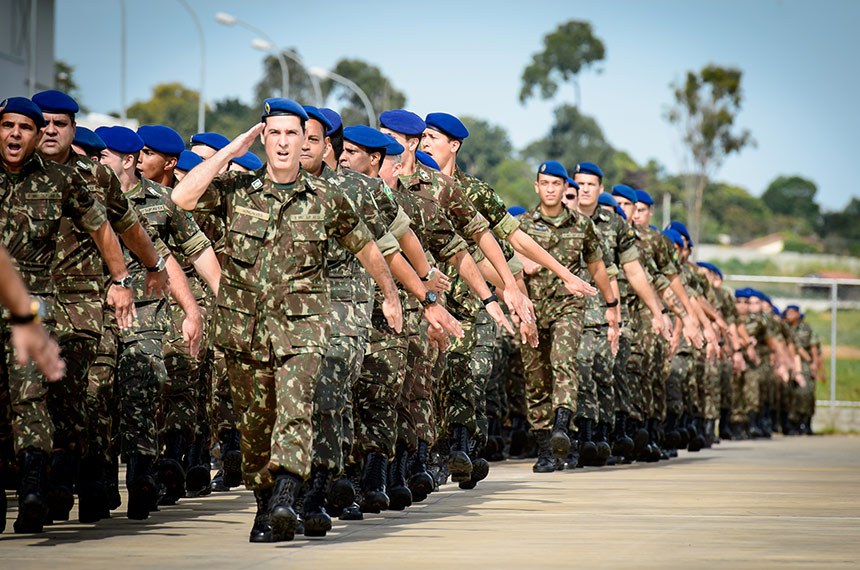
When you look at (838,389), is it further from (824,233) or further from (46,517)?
(824,233)

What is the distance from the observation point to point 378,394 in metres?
10.8

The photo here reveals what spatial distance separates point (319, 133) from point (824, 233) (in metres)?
116

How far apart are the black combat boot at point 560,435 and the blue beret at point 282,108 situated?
21.2 ft

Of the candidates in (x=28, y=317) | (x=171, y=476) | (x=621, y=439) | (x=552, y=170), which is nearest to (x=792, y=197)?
(x=621, y=439)

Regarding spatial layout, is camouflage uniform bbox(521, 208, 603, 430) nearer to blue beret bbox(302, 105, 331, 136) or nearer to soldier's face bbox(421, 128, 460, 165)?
soldier's face bbox(421, 128, 460, 165)

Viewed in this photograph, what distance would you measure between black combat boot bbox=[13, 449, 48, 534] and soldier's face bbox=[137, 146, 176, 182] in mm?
3327

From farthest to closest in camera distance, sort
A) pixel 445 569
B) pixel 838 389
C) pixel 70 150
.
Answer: pixel 838 389 < pixel 70 150 < pixel 445 569

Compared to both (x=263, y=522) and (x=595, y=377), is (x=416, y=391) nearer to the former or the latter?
(x=263, y=522)

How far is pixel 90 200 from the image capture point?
9.61 metres

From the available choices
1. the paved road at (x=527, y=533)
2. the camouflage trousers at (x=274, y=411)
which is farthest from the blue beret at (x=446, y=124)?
the camouflage trousers at (x=274, y=411)

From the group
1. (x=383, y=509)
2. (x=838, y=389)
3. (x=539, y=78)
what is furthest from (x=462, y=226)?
(x=539, y=78)

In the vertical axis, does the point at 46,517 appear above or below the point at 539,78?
below

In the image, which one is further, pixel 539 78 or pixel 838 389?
pixel 539 78

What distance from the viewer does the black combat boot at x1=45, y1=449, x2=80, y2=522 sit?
9.91 meters
